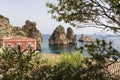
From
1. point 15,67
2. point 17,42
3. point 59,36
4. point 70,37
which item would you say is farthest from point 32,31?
point 15,67

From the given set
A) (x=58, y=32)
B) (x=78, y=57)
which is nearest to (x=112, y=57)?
(x=78, y=57)

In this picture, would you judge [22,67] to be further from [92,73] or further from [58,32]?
[58,32]

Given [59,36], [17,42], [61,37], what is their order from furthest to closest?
[61,37]
[59,36]
[17,42]

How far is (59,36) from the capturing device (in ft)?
396

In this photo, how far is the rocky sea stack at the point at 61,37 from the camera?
11682 centimetres

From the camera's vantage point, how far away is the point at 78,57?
13.9 meters

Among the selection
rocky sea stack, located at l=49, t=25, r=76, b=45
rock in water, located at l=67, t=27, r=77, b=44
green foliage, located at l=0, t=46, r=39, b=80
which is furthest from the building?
rock in water, located at l=67, t=27, r=77, b=44

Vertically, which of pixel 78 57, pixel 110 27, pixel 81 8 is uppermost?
pixel 81 8

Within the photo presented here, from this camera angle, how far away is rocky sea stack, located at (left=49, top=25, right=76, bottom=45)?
117 metres

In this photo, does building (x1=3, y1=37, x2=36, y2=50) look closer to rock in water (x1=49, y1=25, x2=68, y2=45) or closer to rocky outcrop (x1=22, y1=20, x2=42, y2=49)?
rocky outcrop (x1=22, y1=20, x2=42, y2=49)

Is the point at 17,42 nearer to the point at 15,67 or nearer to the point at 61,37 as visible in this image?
the point at 15,67

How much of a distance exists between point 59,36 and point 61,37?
2.13 meters

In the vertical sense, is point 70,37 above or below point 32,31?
below

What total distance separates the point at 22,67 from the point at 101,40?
245cm
